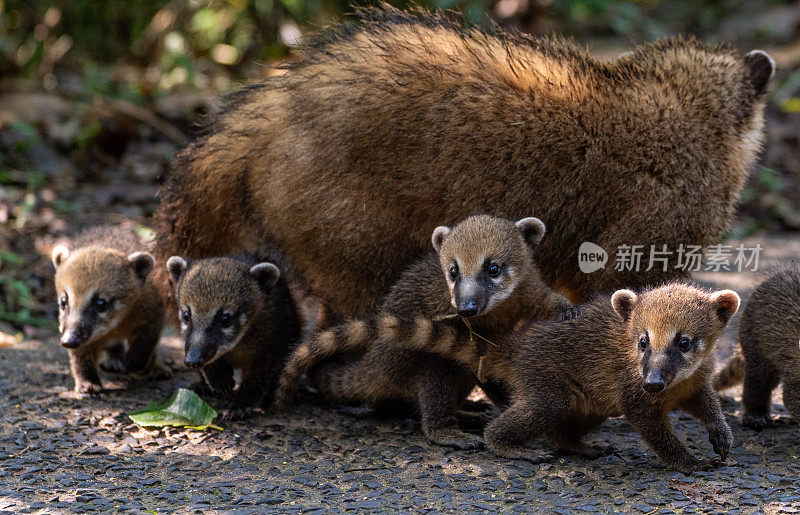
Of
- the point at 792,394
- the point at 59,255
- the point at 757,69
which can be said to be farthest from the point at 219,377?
the point at 757,69

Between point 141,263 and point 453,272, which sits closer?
point 453,272

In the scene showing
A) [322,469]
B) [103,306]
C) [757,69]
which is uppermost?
[757,69]

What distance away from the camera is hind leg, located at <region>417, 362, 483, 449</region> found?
5.24 m

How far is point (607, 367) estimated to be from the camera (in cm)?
493

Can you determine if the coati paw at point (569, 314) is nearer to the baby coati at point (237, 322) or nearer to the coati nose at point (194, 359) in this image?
the baby coati at point (237, 322)

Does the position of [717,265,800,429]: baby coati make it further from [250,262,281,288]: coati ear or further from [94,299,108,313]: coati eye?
[94,299,108,313]: coati eye

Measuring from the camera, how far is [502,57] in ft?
20.0

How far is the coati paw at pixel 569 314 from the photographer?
17.3 ft

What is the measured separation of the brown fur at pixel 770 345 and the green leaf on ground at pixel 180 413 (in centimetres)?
329

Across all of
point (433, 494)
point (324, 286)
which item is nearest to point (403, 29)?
point (324, 286)

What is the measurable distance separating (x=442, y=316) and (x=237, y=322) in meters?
1.30

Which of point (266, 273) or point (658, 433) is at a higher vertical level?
point (266, 273)

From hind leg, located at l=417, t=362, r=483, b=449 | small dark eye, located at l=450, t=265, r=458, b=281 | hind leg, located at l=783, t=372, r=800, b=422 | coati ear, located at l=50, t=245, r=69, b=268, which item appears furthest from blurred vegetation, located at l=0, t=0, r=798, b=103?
hind leg, located at l=783, t=372, r=800, b=422

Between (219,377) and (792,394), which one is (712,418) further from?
(219,377)
